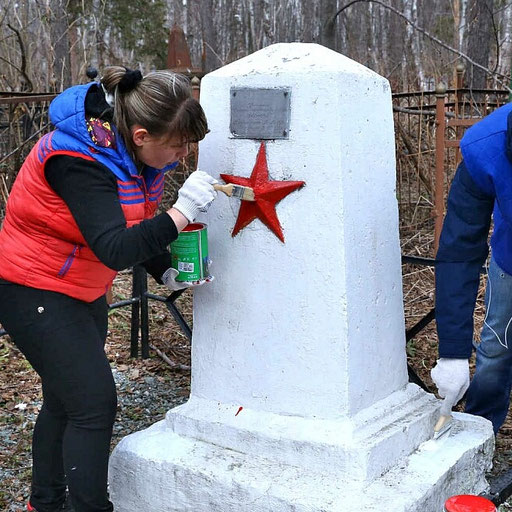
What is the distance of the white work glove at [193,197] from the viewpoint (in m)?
2.17

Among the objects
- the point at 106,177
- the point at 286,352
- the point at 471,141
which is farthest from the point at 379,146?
the point at 106,177

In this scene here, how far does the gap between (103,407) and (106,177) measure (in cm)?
73

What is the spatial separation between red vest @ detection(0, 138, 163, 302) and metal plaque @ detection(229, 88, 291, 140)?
1.29 ft

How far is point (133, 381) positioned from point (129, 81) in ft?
8.16

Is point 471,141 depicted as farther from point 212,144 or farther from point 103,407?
point 103,407

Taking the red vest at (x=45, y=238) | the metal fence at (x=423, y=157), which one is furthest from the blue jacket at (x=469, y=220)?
the metal fence at (x=423, y=157)

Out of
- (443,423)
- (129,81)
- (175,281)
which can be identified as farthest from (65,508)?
(129,81)

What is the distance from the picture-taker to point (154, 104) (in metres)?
2.14

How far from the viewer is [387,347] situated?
259 cm

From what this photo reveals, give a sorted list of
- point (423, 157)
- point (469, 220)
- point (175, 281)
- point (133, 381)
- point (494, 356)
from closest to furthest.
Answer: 1. point (469, 220)
2. point (175, 281)
3. point (494, 356)
4. point (133, 381)
5. point (423, 157)

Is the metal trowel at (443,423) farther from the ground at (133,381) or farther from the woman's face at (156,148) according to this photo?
the woman's face at (156,148)

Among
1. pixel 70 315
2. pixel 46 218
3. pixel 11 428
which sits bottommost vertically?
pixel 11 428

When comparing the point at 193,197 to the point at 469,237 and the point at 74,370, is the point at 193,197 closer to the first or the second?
the point at 74,370

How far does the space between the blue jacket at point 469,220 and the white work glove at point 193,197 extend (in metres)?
0.80
